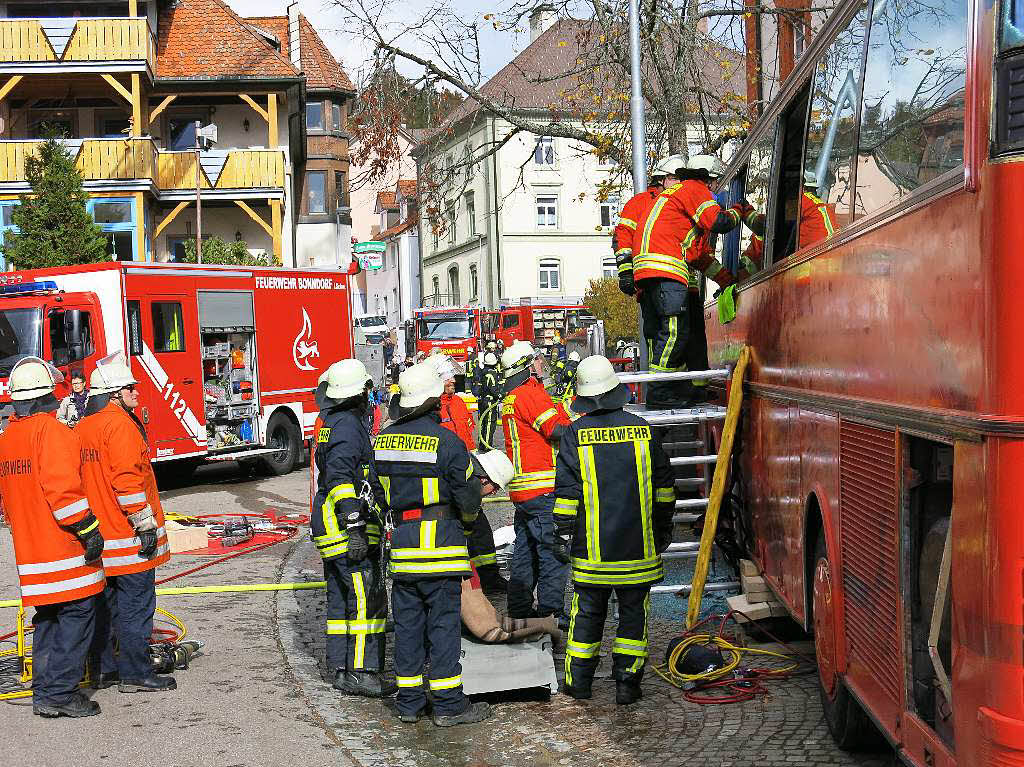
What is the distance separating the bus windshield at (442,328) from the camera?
140ft

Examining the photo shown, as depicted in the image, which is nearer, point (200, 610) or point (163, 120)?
point (200, 610)

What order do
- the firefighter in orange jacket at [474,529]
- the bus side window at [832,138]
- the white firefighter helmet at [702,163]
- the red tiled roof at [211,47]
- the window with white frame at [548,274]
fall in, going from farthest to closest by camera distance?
the window with white frame at [548,274] → the red tiled roof at [211,47] → the white firefighter helmet at [702,163] → the firefighter in orange jacket at [474,529] → the bus side window at [832,138]

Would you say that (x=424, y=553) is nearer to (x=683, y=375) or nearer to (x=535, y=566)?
(x=535, y=566)

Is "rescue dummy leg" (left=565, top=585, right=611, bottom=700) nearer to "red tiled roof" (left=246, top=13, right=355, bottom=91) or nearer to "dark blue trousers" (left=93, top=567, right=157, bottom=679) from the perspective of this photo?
"dark blue trousers" (left=93, top=567, right=157, bottom=679)

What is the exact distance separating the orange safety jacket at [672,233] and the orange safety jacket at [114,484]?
397 cm

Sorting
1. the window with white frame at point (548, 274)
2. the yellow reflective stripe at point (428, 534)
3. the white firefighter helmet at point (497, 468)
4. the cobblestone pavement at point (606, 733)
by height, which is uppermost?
the window with white frame at point (548, 274)

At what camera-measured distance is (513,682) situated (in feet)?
23.6

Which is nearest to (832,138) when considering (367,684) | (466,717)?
(466,717)

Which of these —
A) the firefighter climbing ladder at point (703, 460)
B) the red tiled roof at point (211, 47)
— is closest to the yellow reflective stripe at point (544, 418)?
Result: the firefighter climbing ladder at point (703, 460)

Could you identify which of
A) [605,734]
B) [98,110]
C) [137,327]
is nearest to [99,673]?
[605,734]

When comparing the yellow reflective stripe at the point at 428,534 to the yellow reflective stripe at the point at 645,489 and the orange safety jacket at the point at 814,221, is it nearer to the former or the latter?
the yellow reflective stripe at the point at 645,489

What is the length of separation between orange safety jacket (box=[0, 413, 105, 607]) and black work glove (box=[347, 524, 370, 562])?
142 cm

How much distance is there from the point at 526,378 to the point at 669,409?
1.10 metres

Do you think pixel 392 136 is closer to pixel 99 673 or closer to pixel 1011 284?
pixel 99 673
